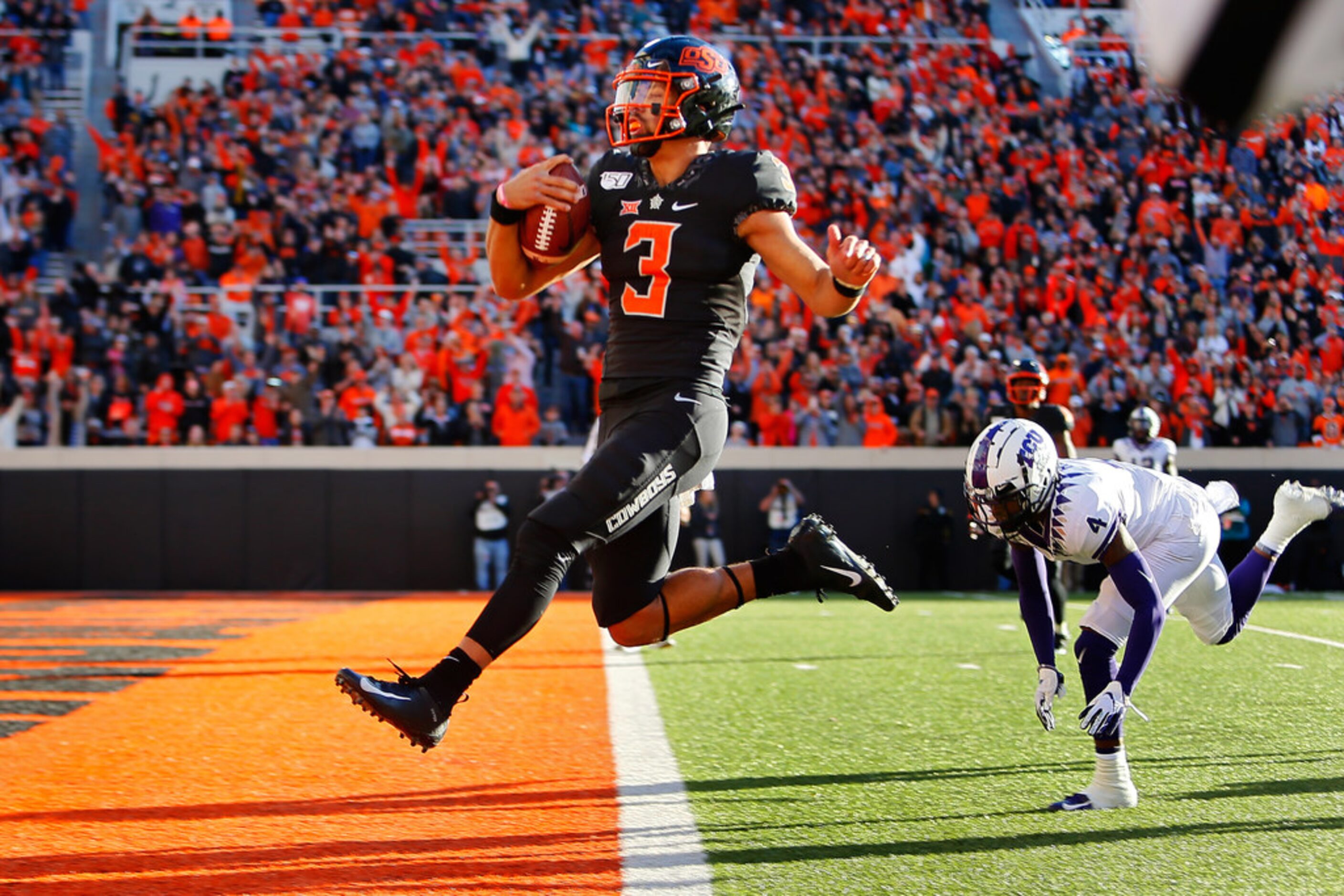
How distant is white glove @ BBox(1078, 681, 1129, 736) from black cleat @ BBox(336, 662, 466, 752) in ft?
6.24

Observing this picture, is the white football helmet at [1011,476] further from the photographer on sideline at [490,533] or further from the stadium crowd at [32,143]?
the stadium crowd at [32,143]

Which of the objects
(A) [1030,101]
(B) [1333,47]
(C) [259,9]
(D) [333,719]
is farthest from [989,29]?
(B) [1333,47]

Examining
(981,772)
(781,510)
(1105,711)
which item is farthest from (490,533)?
(1105,711)

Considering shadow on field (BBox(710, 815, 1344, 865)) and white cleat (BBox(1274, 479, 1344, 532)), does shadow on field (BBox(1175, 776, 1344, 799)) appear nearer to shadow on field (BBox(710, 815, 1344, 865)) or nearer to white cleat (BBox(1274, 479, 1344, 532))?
shadow on field (BBox(710, 815, 1344, 865))

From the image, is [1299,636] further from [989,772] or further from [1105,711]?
[1105,711]

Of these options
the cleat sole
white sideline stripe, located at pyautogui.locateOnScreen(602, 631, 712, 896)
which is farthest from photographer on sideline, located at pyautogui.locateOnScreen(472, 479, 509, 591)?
the cleat sole

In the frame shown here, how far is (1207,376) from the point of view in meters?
15.7

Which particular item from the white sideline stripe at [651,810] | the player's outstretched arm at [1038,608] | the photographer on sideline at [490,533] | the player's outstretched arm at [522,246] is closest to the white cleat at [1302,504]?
the player's outstretched arm at [1038,608]

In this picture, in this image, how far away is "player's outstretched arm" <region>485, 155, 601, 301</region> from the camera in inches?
147

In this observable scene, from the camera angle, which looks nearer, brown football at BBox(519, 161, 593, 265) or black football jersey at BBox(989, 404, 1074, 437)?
brown football at BBox(519, 161, 593, 265)

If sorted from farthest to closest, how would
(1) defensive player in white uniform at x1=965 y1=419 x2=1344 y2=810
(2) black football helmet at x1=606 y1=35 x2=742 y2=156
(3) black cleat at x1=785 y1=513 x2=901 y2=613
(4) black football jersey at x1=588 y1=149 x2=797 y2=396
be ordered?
1. (1) defensive player in white uniform at x1=965 y1=419 x2=1344 y2=810
2. (3) black cleat at x1=785 y1=513 x2=901 y2=613
3. (2) black football helmet at x1=606 y1=35 x2=742 y2=156
4. (4) black football jersey at x1=588 y1=149 x2=797 y2=396

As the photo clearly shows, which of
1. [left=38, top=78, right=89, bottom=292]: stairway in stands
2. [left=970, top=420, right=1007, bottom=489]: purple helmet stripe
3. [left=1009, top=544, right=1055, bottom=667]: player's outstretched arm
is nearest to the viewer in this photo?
[left=970, top=420, right=1007, bottom=489]: purple helmet stripe

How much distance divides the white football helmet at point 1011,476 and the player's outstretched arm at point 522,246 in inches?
51.9

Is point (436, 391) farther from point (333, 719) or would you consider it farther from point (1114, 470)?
point (1114, 470)
